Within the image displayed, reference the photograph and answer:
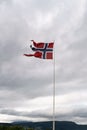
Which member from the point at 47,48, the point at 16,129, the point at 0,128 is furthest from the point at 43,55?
the point at 0,128

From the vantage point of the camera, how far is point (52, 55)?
5494 cm

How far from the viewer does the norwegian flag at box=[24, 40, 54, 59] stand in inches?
2138

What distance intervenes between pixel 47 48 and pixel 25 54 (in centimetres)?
401

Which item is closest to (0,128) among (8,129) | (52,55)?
(8,129)

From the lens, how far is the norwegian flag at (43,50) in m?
54.3

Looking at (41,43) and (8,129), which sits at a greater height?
(8,129)

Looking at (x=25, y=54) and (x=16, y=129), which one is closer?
(x=25, y=54)

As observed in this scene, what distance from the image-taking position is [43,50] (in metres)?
54.7

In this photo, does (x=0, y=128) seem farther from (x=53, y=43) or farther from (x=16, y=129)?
(x=53, y=43)

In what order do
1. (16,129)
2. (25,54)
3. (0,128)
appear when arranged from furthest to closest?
(0,128) → (16,129) → (25,54)

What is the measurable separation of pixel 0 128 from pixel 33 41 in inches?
5764

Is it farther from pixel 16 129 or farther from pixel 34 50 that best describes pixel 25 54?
pixel 16 129

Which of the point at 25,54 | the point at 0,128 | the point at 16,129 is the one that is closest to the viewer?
the point at 25,54

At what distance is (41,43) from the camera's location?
2162 inches
